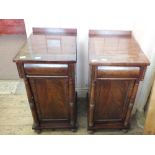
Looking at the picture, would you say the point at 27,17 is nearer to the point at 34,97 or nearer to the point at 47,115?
the point at 34,97

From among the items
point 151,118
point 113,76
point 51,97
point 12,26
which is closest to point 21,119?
point 51,97

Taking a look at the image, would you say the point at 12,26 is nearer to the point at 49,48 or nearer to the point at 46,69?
the point at 49,48

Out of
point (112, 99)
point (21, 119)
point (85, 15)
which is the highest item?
point (85, 15)

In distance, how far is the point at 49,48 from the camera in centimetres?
118

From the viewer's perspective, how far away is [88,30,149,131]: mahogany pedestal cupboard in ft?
3.44

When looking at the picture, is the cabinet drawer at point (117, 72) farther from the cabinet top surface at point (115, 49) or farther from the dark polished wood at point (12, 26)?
the dark polished wood at point (12, 26)

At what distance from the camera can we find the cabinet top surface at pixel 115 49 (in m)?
1.02

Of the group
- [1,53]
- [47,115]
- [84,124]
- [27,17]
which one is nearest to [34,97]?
[47,115]

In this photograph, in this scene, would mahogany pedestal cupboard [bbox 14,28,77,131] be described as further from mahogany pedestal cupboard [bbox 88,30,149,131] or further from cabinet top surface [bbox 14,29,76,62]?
mahogany pedestal cupboard [bbox 88,30,149,131]

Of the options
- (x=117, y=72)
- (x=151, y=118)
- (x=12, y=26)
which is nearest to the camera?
(x=117, y=72)

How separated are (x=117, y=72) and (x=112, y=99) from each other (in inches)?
10.9

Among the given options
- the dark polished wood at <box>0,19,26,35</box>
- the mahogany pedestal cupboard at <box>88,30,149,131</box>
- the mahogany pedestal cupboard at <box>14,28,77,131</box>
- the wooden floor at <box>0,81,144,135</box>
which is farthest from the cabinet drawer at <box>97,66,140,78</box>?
the dark polished wood at <box>0,19,26,35</box>

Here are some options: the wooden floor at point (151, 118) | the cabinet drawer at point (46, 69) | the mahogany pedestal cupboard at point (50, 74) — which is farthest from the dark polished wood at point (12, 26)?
the wooden floor at point (151, 118)

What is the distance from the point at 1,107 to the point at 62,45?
3.20ft
